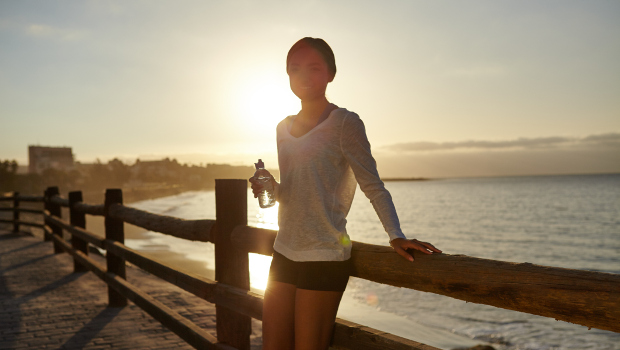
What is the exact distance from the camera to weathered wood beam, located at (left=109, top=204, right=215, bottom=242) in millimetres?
3820

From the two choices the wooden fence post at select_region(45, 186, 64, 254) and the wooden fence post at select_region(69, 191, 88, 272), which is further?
the wooden fence post at select_region(45, 186, 64, 254)

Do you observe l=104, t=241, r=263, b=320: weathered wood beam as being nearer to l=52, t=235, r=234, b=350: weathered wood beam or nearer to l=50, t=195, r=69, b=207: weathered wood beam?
l=52, t=235, r=234, b=350: weathered wood beam

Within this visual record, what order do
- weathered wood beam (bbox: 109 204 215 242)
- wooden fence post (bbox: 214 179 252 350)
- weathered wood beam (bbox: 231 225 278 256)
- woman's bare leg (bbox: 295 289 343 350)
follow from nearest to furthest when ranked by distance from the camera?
woman's bare leg (bbox: 295 289 343 350) < weathered wood beam (bbox: 231 225 278 256) < wooden fence post (bbox: 214 179 252 350) < weathered wood beam (bbox: 109 204 215 242)

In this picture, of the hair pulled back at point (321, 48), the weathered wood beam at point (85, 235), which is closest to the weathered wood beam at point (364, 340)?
the hair pulled back at point (321, 48)

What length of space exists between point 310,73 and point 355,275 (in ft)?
3.39

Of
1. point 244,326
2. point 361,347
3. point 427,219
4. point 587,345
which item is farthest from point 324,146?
point 427,219

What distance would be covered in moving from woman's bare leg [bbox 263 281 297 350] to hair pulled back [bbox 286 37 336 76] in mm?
1090

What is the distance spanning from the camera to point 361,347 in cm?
225

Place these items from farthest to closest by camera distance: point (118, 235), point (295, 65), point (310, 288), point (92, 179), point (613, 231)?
point (92, 179)
point (613, 231)
point (118, 235)
point (295, 65)
point (310, 288)

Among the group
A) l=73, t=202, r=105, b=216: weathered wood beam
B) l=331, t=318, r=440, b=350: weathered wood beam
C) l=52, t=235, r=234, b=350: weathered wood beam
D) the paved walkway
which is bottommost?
the paved walkway

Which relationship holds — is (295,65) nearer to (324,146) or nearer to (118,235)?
(324,146)

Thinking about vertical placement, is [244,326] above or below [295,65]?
below

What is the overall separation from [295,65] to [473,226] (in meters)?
41.2

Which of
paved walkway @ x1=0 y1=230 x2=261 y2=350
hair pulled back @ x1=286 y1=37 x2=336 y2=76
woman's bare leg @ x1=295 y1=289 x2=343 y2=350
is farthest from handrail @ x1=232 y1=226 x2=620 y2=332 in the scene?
paved walkway @ x1=0 y1=230 x2=261 y2=350
